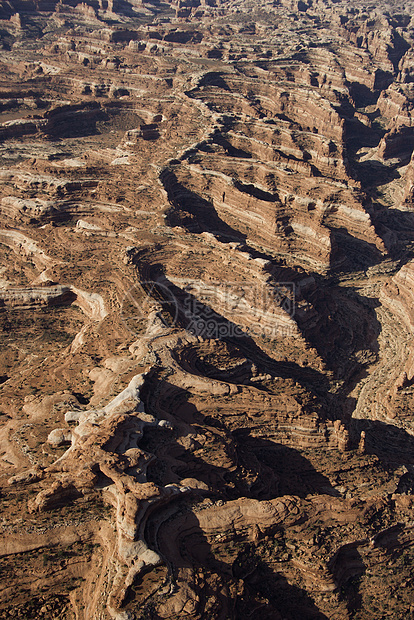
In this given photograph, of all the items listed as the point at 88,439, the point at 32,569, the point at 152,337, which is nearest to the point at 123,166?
the point at 152,337

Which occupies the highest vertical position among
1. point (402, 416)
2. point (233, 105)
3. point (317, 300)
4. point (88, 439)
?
point (233, 105)

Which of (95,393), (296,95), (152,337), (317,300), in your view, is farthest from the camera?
(296,95)

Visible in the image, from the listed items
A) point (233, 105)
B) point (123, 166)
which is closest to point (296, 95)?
point (233, 105)

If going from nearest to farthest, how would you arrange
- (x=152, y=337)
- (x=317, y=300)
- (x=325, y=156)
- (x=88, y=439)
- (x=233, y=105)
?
(x=88, y=439) → (x=152, y=337) → (x=317, y=300) → (x=325, y=156) → (x=233, y=105)

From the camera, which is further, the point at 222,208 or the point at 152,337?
the point at 222,208

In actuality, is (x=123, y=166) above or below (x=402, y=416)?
above

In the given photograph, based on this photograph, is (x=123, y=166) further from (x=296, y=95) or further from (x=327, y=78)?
(x=327, y=78)

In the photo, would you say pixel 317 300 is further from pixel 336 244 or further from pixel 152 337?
pixel 152 337
